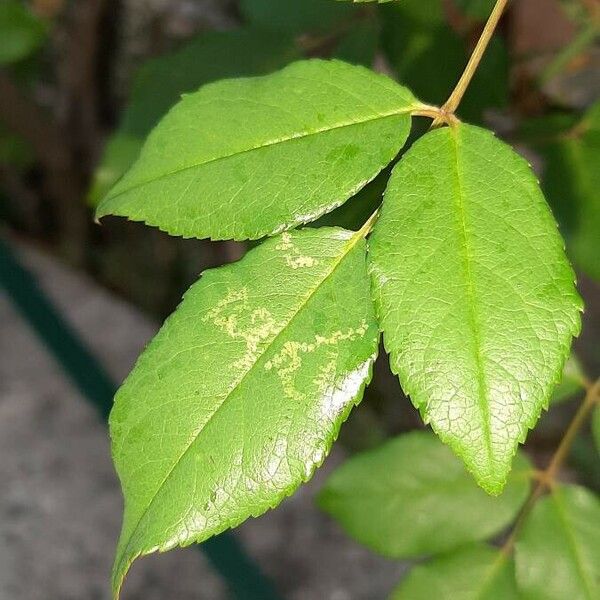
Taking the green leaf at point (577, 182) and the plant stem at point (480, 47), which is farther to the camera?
the green leaf at point (577, 182)

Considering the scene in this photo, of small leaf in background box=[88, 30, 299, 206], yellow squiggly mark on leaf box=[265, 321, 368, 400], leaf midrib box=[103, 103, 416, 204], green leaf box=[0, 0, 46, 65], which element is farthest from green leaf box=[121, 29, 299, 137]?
yellow squiggly mark on leaf box=[265, 321, 368, 400]

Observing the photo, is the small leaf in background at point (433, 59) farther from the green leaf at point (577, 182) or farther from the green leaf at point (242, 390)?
the green leaf at point (242, 390)

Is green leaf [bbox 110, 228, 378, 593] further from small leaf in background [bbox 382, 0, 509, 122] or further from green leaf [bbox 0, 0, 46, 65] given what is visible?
green leaf [bbox 0, 0, 46, 65]

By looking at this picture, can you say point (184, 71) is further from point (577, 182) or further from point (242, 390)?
point (242, 390)

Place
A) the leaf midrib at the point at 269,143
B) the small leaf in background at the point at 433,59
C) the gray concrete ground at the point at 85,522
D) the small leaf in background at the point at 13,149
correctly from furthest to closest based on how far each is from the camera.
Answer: the small leaf in background at the point at 13,149 → the gray concrete ground at the point at 85,522 → the small leaf in background at the point at 433,59 → the leaf midrib at the point at 269,143

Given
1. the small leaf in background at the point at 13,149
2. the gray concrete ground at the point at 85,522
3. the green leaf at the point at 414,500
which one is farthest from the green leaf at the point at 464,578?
the small leaf in background at the point at 13,149

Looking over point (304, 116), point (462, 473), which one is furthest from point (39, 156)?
point (304, 116)
